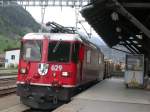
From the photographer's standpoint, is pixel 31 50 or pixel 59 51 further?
pixel 31 50

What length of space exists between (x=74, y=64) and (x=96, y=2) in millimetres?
4911

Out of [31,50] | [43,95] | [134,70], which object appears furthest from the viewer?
[134,70]

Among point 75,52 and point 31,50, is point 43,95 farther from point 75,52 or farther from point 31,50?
point 75,52

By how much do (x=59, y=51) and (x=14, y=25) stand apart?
9446 cm

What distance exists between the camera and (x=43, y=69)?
1559cm

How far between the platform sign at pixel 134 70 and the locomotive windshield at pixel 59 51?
984 cm

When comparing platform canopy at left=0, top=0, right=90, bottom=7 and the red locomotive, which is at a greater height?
platform canopy at left=0, top=0, right=90, bottom=7

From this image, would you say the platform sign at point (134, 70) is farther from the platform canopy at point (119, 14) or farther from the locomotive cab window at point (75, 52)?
the locomotive cab window at point (75, 52)

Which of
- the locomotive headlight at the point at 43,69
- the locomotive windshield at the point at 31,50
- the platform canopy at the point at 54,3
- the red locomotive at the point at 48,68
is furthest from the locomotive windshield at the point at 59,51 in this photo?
the platform canopy at the point at 54,3

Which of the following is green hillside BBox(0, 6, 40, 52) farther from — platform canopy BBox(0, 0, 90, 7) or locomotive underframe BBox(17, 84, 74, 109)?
locomotive underframe BBox(17, 84, 74, 109)

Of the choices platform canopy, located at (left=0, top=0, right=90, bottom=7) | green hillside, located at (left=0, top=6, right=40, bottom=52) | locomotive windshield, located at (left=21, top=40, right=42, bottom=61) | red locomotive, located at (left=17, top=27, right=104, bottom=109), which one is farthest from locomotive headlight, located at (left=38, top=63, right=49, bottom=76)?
green hillside, located at (left=0, top=6, right=40, bottom=52)

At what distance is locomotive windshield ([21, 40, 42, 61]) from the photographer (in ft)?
51.9

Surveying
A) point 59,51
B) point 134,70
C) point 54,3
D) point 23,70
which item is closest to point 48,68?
point 59,51

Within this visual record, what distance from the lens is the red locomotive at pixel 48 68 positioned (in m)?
15.3
